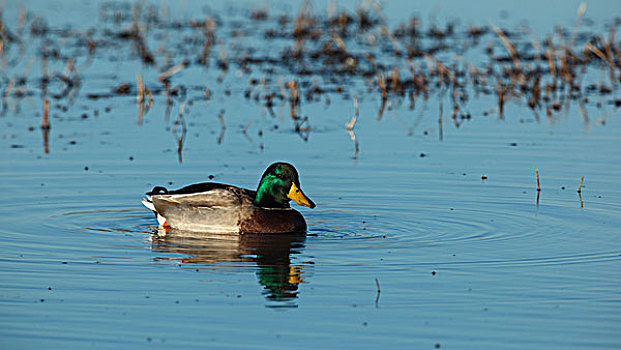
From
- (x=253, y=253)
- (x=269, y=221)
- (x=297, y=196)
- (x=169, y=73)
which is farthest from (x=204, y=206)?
(x=169, y=73)

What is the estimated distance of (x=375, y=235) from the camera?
33.7 ft

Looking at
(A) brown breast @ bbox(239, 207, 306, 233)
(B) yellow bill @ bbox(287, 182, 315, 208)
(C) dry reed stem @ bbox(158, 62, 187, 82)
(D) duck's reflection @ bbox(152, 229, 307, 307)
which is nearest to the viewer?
(D) duck's reflection @ bbox(152, 229, 307, 307)

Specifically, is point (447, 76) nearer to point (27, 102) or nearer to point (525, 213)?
point (27, 102)

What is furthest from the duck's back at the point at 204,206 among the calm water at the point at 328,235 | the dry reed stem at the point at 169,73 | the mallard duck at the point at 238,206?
the dry reed stem at the point at 169,73

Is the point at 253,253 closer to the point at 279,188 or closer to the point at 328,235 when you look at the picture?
the point at 328,235

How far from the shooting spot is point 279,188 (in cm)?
1080

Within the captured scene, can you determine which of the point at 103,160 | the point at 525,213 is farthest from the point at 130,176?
the point at 525,213

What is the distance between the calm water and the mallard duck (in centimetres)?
22

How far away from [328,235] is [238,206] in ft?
3.13

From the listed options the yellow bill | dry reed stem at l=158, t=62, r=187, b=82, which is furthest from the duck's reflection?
dry reed stem at l=158, t=62, r=187, b=82

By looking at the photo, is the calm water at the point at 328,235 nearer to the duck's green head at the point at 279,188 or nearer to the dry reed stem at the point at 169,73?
the duck's green head at the point at 279,188

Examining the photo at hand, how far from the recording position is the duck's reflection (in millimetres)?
8469

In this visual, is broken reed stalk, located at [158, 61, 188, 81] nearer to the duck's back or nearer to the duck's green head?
the duck's back

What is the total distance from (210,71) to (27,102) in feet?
13.1
